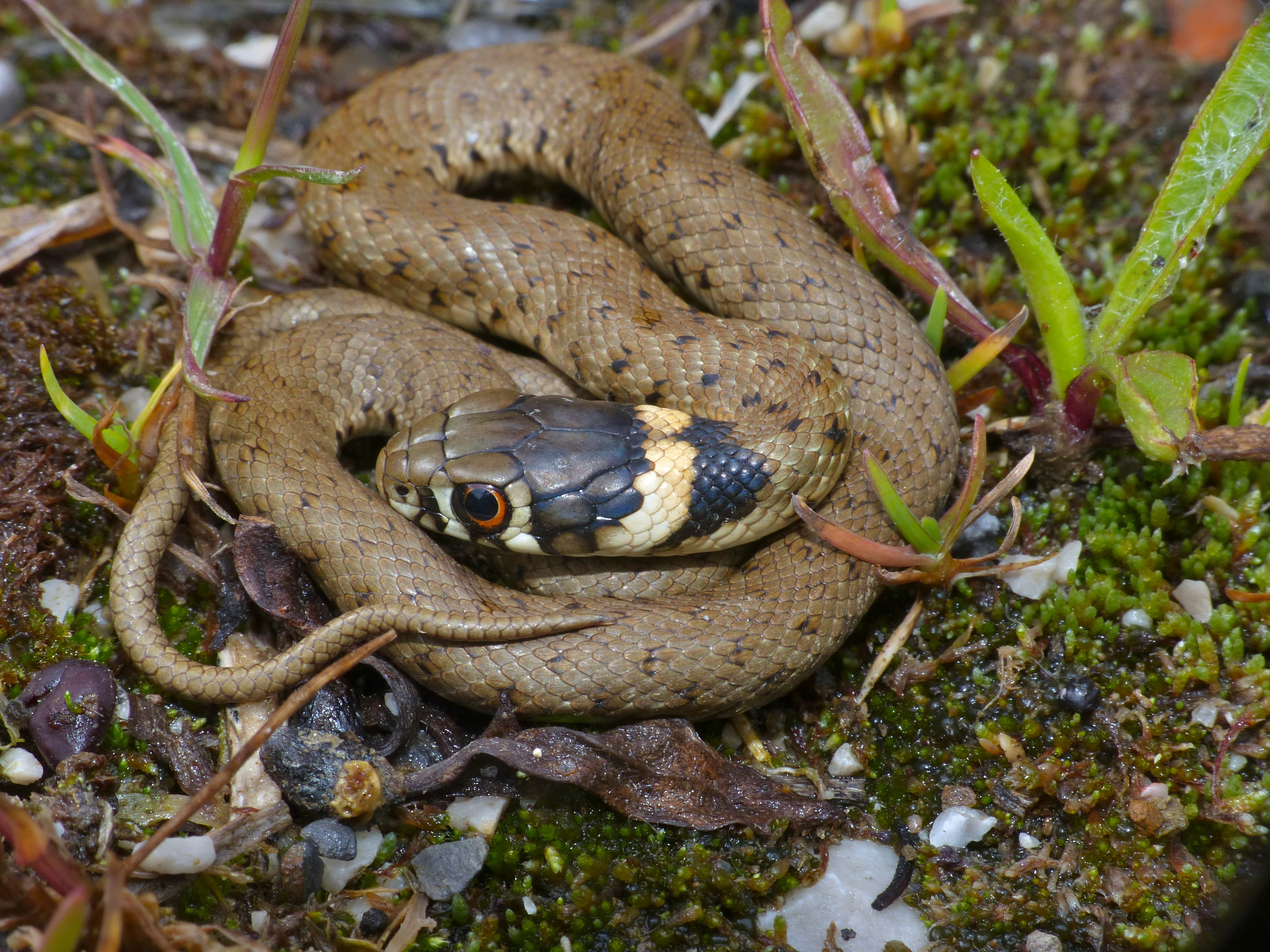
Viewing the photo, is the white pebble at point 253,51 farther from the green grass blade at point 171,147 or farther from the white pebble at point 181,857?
the white pebble at point 181,857

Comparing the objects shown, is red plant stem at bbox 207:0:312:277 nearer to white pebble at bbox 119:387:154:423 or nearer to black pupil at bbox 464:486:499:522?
white pebble at bbox 119:387:154:423

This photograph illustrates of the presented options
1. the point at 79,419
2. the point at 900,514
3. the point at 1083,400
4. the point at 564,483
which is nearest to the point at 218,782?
the point at 564,483

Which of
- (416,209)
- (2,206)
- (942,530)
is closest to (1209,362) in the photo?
(942,530)

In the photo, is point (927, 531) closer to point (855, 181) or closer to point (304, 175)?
point (855, 181)

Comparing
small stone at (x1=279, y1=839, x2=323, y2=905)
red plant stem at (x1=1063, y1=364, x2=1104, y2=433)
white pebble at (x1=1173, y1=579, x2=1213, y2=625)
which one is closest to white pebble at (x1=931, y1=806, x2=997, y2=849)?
white pebble at (x1=1173, y1=579, x2=1213, y2=625)

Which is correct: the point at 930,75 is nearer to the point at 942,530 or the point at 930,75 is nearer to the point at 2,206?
the point at 942,530

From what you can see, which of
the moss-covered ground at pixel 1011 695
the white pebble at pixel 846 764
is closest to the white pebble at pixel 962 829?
the moss-covered ground at pixel 1011 695
